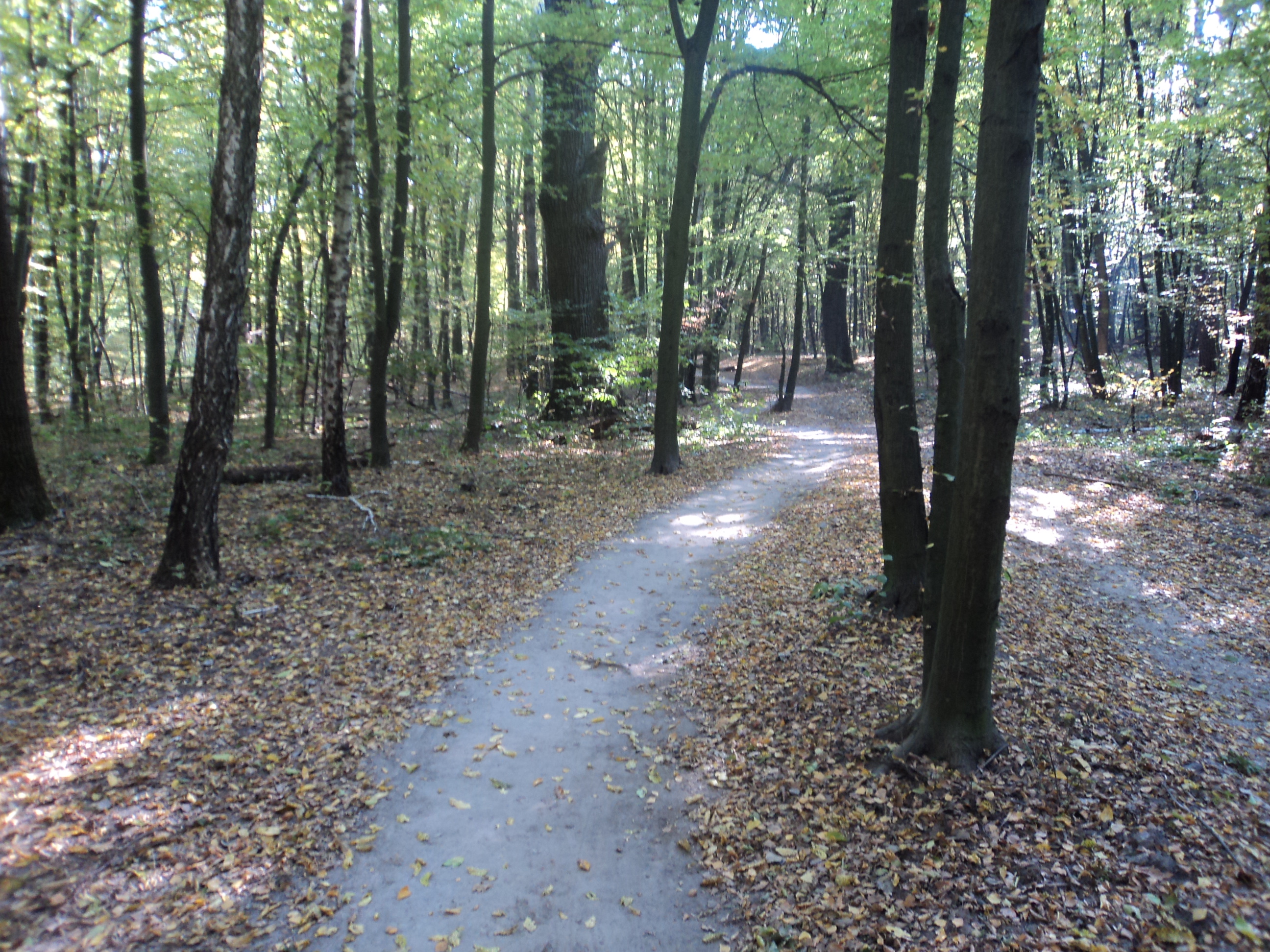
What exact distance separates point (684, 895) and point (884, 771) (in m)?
1.47

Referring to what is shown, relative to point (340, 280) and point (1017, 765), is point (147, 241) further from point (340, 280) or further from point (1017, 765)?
point (1017, 765)

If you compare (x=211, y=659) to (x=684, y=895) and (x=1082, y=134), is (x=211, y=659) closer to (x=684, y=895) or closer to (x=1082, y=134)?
(x=684, y=895)

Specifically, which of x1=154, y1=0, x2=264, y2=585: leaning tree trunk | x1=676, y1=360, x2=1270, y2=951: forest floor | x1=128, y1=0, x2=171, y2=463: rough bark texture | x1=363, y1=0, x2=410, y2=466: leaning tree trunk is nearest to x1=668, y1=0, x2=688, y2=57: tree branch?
x1=363, y1=0, x2=410, y2=466: leaning tree trunk

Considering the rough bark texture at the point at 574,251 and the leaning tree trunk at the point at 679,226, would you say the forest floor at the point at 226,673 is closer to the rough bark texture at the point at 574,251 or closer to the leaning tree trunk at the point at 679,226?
the leaning tree trunk at the point at 679,226

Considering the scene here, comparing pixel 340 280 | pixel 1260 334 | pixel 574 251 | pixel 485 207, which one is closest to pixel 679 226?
pixel 485 207

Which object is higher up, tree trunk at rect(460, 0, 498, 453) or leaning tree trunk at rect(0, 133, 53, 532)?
tree trunk at rect(460, 0, 498, 453)

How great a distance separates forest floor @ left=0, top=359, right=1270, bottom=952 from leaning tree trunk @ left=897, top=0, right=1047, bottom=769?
841 mm

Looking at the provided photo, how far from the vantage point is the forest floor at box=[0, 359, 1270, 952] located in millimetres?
3275

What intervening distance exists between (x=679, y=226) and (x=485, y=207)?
3.61 m

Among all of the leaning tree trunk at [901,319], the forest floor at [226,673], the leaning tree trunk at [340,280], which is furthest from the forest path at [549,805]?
the leaning tree trunk at [340,280]

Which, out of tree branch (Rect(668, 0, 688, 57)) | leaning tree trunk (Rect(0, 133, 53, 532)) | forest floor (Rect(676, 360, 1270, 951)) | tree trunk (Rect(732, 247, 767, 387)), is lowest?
forest floor (Rect(676, 360, 1270, 951))

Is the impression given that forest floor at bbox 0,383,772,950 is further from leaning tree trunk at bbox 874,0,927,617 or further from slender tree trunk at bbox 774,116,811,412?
slender tree trunk at bbox 774,116,811,412

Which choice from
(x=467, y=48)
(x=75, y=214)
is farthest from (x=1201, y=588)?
(x=75, y=214)

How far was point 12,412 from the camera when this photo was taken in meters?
7.68
